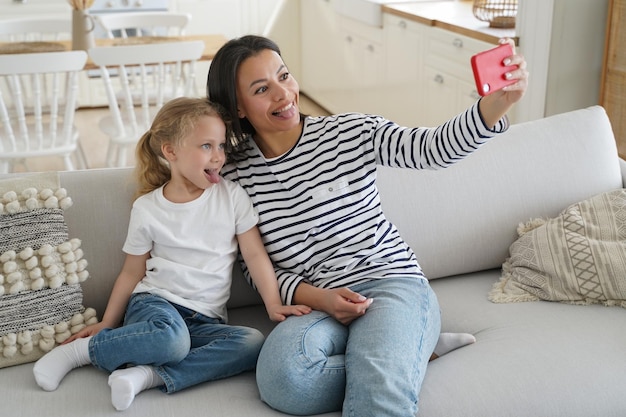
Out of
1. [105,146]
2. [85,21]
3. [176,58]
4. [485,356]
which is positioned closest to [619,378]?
[485,356]

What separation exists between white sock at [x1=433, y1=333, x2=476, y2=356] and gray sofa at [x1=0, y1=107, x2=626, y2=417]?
0.03 metres

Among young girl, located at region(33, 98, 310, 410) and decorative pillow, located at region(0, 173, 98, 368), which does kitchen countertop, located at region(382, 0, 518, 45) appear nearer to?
young girl, located at region(33, 98, 310, 410)

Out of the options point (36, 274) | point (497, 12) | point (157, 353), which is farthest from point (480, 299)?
point (497, 12)

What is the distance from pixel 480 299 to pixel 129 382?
0.90 meters

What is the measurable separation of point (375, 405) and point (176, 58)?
2211mm

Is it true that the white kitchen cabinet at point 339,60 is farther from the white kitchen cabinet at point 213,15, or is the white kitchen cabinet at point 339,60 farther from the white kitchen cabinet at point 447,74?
the white kitchen cabinet at point 447,74

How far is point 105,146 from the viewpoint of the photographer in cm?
484

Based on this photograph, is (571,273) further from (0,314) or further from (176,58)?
(176,58)

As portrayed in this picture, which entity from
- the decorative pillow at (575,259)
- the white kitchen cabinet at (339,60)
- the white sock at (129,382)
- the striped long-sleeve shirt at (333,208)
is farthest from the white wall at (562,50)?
the white sock at (129,382)

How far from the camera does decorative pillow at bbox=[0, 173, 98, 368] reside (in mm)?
1669

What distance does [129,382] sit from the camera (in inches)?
58.2

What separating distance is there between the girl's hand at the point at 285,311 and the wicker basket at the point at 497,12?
2.20m

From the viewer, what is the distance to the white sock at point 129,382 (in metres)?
1.47

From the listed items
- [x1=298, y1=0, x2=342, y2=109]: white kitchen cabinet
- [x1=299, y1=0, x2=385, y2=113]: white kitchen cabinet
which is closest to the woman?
[x1=299, y1=0, x2=385, y2=113]: white kitchen cabinet
